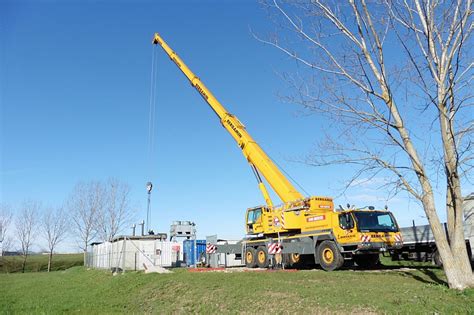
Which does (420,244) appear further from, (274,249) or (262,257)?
(262,257)

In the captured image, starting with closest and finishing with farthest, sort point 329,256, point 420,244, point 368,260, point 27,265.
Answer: point 329,256 → point 368,260 → point 420,244 → point 27,265

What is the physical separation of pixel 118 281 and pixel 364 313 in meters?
12.2

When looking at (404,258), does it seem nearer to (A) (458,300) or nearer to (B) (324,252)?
(B) (324,252)

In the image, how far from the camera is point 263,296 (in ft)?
35.4

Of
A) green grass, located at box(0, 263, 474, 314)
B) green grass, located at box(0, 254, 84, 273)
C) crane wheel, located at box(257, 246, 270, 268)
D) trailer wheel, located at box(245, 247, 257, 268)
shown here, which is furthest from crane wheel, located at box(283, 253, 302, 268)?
green grass, located at box(0, 254, 84, 273)

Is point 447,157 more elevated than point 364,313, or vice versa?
point 447,157

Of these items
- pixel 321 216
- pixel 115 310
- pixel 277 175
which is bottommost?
pixel 115 310

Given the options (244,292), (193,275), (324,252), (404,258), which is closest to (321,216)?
(324,252)

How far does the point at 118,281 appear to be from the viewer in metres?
17.6

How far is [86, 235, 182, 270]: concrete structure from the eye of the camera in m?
25.8

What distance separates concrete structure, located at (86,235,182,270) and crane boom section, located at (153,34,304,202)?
9311 millimetres

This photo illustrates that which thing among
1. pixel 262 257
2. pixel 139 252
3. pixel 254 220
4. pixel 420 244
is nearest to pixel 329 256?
pixel 262 257

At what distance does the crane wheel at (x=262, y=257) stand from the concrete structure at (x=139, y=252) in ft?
→ 26.0

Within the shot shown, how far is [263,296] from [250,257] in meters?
10.8
